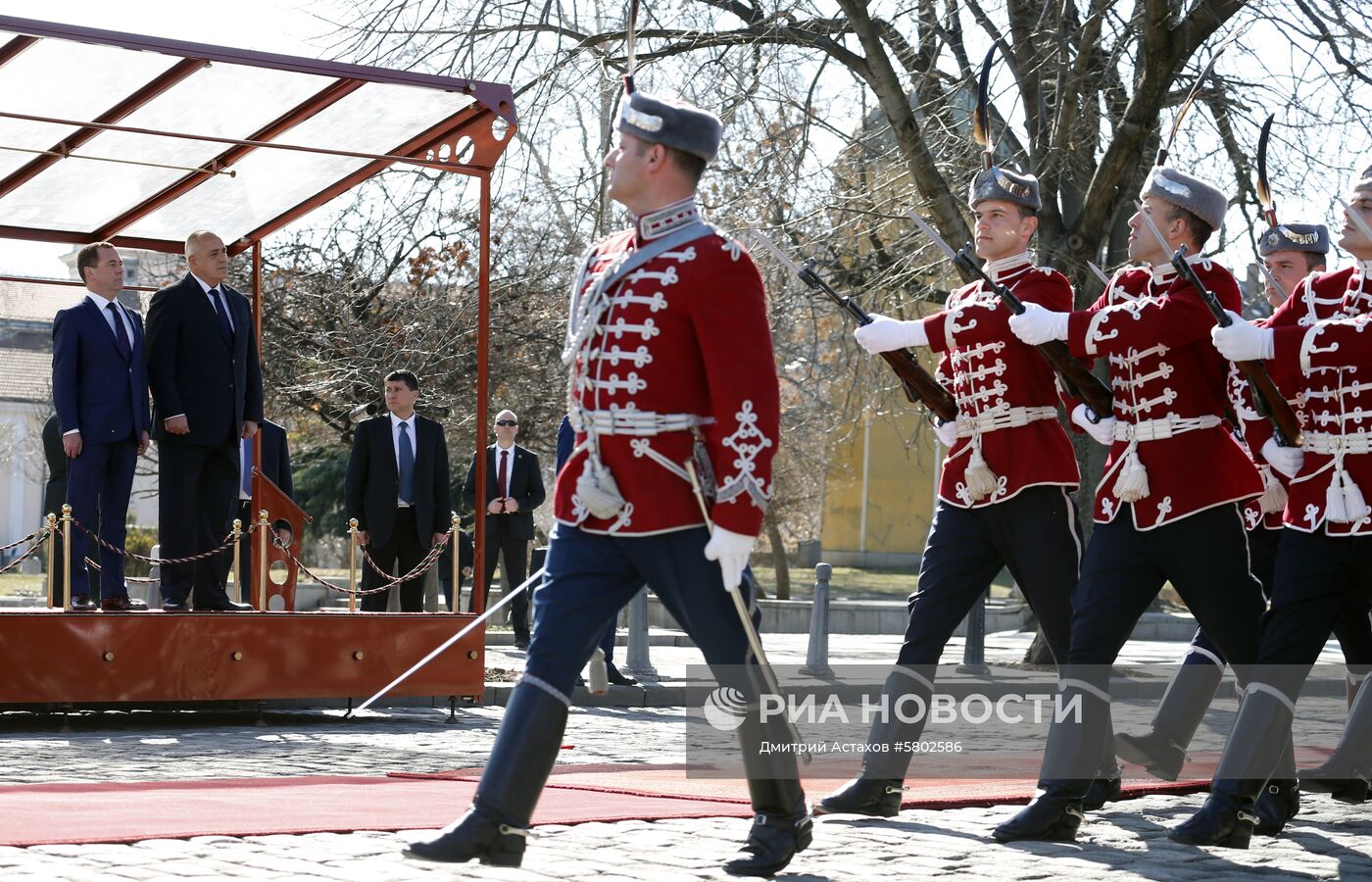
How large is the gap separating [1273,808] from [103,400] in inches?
271

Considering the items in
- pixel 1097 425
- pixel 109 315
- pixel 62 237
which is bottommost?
pixel 1097 425

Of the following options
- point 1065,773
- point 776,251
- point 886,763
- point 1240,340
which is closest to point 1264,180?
point 1240,340

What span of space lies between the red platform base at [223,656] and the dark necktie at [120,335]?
1463 mm

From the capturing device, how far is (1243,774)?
6.29 metres

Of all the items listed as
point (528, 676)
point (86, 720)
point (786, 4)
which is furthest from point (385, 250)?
point (528, 676)

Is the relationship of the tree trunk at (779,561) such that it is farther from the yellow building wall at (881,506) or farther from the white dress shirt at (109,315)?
the white dress shirt at (109,315)

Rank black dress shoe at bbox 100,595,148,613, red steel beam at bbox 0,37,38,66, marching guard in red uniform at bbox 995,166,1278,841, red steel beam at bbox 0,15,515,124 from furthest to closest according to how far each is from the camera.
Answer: black dress shoe at bbox 100,595,148,613 < red steel beam at bbox 0,37,38,66 < red steel beam at bbox 0,15,515,124 < marching guard in red uniform at bbox 995,166,1278,841

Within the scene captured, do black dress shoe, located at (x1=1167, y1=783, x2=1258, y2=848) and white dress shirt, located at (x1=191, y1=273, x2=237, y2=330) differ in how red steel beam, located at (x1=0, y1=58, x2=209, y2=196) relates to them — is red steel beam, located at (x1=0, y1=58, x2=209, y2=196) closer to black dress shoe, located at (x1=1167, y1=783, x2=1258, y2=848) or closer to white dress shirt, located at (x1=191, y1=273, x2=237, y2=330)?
white dress shirt, located at (x1=191, y1=273, x2=237, y2=330)

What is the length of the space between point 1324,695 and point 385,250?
1058cm

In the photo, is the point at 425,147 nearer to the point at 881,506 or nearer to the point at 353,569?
the point at 353,569

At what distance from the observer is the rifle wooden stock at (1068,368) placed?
677 centimetres

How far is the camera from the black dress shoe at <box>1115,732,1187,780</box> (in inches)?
296

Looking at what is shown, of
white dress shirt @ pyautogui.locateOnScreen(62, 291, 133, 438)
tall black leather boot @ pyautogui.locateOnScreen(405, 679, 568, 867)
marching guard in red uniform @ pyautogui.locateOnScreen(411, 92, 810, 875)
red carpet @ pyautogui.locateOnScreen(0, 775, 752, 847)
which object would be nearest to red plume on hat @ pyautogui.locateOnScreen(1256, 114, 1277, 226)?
marching guard in red uniform @ pyautogui.locateOnScreen(411, 92, 810, 875)

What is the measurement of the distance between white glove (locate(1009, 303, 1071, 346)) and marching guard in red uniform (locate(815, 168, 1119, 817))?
233 mm
